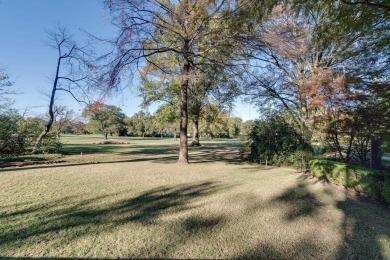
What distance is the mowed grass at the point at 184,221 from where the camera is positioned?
3.04 m

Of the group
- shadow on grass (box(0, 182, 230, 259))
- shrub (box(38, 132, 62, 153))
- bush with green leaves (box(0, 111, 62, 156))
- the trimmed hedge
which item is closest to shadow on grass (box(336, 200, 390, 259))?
the trimmed hedge

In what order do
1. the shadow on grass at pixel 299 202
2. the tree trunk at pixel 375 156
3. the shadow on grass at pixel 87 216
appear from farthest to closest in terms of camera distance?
the tree trunk at pixel 375 156 < the shadow on grass at pixel 299 202 < the shadow on grass at pixel 87 216

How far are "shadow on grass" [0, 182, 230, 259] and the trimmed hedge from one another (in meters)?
4.41

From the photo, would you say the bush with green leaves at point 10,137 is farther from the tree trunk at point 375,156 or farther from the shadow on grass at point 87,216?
the tree trunk at point 375,156

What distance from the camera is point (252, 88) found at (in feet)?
47.0

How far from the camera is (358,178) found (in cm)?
625

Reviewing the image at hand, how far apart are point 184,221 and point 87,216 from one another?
1.82 m

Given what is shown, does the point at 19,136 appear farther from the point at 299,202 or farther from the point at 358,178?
the point at 358,178

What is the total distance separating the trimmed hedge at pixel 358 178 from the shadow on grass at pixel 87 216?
4408mm

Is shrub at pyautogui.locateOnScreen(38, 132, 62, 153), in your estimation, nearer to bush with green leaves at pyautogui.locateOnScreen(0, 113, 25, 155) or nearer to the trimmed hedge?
bush with green leaves at pyautogui.locateOnScreen(0, 113, 25, 155)

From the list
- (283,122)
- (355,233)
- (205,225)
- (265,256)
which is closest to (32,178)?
(205,225)

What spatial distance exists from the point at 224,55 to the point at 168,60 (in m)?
7.08

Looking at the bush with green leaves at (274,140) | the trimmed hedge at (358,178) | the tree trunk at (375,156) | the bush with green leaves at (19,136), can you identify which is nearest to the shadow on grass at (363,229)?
the trimmed hedge at (358,178)

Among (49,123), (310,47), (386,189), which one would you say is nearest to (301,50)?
(310,47)
